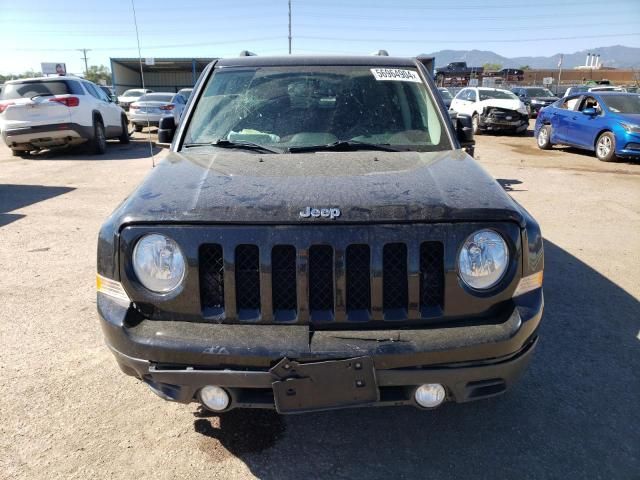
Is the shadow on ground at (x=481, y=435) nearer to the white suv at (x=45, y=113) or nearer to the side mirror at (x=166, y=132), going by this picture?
the side mirror at (x=166, y=132)

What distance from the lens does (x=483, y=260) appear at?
2191mm

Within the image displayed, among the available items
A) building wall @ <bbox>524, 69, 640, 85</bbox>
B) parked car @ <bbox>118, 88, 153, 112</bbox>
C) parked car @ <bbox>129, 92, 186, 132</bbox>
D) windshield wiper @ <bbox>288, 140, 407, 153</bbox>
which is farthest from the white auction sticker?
building wall @ <bbox>524, 69, 640, 85</bbox>

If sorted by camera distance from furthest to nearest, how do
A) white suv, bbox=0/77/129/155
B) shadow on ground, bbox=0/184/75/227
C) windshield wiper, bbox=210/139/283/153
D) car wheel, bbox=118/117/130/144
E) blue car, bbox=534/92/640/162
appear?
car wheel, bbox=118/117/130/144, white suv, bbox=0/77/129/155, blue car, bbox=534/92/640/162, shadow on ground, bbox=0/184/75/227, windshield wiper, bbox=210/139/283/153

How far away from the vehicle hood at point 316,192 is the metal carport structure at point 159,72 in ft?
137

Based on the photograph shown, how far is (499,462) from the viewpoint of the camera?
96.7 inches

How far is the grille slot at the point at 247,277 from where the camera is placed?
2156 millimetres

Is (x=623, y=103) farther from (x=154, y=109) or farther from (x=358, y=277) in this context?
(x=154, y=109)

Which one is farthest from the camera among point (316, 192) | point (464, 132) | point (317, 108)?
point (464, 132)

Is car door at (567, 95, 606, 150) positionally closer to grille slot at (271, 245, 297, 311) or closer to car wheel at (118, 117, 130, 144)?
grille slot at (271, 245, 297, 311)

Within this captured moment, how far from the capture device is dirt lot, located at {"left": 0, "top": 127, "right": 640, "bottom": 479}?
2438 mm

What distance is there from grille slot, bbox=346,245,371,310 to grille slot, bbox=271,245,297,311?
238mm

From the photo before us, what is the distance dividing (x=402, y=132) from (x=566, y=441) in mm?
2065

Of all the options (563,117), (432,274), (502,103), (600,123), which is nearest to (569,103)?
(563,117)

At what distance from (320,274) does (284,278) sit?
0.16m
